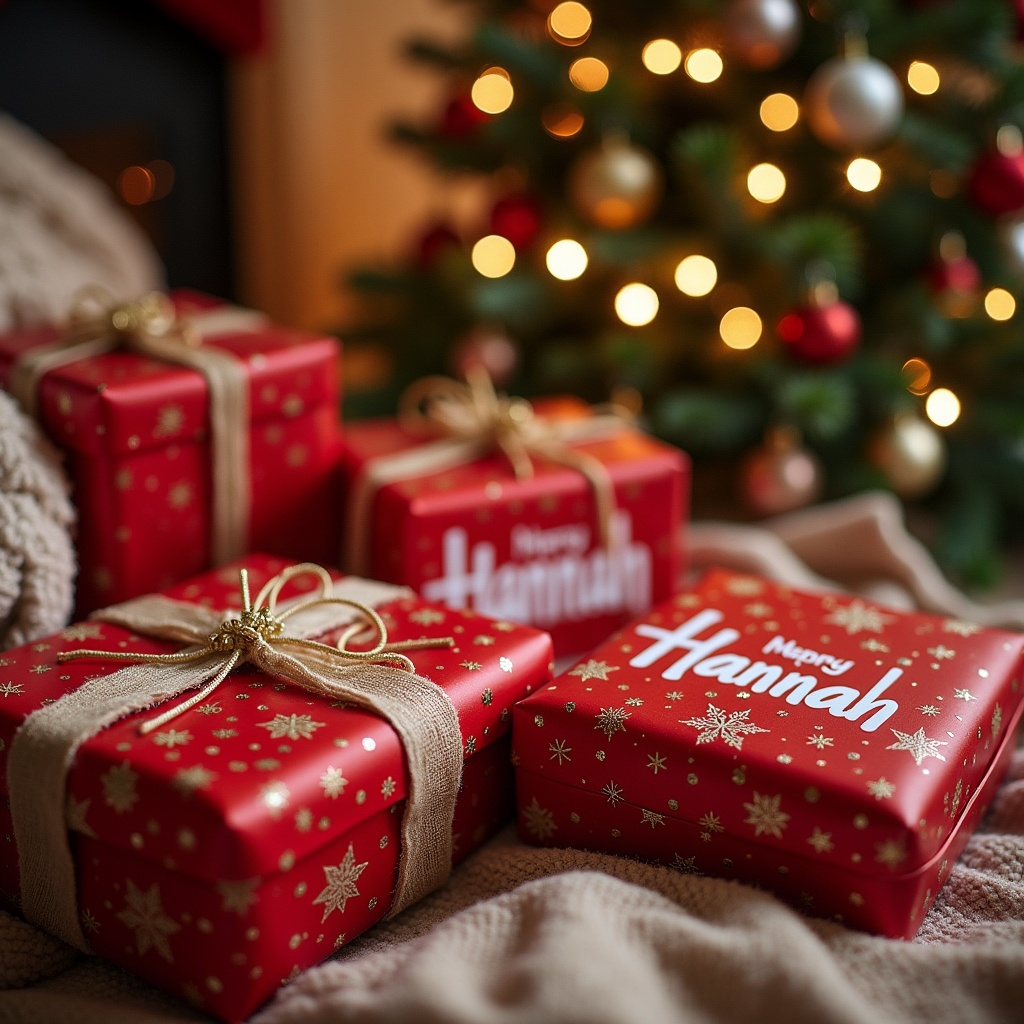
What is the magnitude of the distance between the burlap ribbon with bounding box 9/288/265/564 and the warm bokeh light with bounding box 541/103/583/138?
70 centimetres

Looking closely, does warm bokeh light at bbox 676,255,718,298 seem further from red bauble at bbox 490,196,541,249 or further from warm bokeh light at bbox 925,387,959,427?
warm bokeh light at bbox 925,387,959,427

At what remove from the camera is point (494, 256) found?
64.8 inches

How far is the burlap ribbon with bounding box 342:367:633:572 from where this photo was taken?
114 cm

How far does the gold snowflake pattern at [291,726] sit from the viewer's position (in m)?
0.76

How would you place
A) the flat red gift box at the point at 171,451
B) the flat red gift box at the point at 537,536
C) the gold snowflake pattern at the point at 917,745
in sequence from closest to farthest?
the gold snowflake pattern at the point at 917,745 < the flat red gift box at the point at 171,451 < the flat red gift box at the point at 537,536

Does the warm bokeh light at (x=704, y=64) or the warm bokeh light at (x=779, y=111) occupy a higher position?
the warm bokeh light at (x=704, y=64)

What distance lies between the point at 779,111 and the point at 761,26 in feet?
0.54

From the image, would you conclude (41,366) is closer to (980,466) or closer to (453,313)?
(453,313)

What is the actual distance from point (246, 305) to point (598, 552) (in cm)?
122

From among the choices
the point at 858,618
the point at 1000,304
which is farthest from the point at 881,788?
the point at 1000,304

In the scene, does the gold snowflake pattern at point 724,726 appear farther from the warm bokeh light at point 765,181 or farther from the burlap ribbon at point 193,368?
the warm bokeh light at point 765,181

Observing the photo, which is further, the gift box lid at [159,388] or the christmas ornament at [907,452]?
the christmas ornament at [907,452]

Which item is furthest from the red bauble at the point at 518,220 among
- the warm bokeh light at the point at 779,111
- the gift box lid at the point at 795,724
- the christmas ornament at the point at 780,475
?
the gift box lid at the point at 795,724

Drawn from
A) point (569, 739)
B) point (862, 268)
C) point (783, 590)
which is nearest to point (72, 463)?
point (569, 739)
